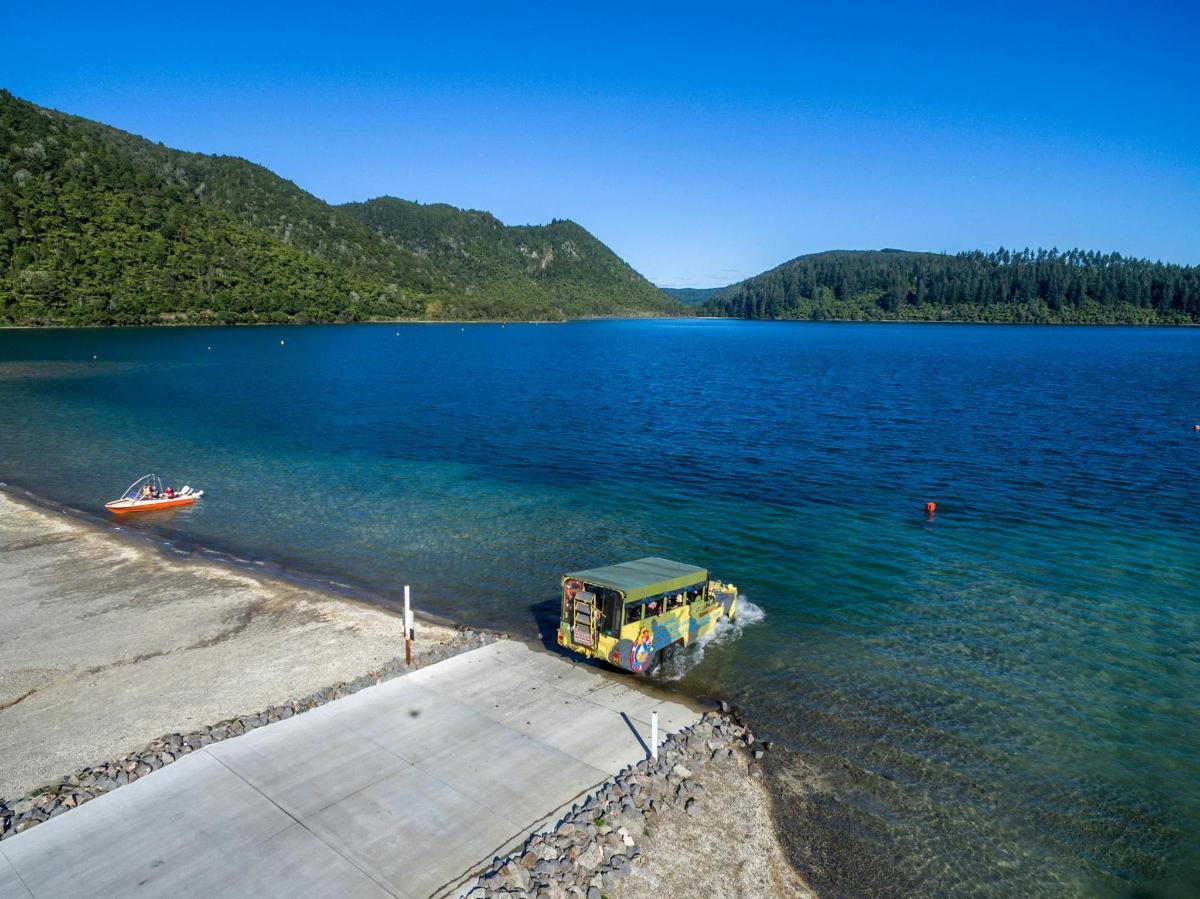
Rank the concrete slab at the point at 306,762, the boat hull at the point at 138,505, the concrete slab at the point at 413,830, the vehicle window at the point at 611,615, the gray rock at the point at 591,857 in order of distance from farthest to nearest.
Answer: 1. the boat hull at the point at 138,505
2. the vehicle window at the point at 611,615
3. the concrete slab at the point at 306,762
4. the gray rock at the point at 591,857
5. the concrete slab at the point at 413,830

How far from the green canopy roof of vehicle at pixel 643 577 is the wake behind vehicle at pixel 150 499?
2839 cm

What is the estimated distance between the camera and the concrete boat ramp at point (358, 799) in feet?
39.2

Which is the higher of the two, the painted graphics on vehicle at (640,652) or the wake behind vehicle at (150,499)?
the painted graphics on vehicle at (640,652)

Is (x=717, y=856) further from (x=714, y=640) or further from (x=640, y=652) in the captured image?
(x=714, y=640)

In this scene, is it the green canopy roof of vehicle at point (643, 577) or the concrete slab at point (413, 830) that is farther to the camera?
the green canopy roof of vehicle at point (643, 577)

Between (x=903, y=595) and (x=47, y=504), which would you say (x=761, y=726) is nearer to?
(x=903, y=595)

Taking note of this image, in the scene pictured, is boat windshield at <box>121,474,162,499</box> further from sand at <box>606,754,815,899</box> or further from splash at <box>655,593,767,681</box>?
sand at <box>606,754,815,899</box>

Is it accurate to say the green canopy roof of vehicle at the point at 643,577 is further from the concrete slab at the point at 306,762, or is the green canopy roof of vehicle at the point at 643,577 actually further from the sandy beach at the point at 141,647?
the concrete slab at the point at 306,762

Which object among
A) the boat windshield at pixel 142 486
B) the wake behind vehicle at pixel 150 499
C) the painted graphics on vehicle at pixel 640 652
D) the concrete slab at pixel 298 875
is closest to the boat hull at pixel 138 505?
the wake behind vehicle at pixel 150 499

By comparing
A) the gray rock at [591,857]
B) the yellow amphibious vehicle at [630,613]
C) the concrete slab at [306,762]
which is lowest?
the gray rock at [591,857]

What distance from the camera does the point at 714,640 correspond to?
23375mm

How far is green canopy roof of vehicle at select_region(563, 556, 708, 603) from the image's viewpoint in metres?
19.8

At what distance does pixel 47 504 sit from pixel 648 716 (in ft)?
125

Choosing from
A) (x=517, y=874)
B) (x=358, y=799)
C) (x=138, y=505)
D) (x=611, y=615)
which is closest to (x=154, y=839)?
(x=358, y=799)
